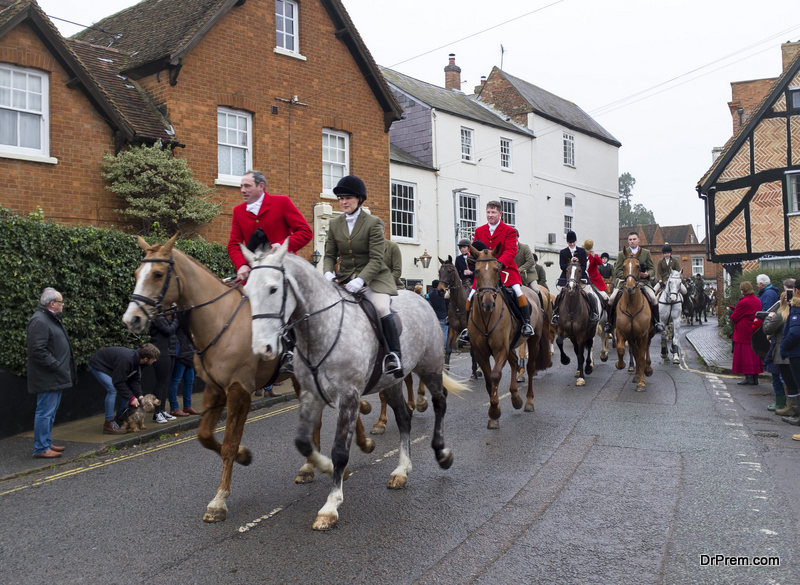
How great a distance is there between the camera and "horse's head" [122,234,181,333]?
552 cm

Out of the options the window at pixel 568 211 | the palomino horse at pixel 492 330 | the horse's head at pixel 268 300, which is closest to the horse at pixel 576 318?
the palomino horse at pixel 492 330

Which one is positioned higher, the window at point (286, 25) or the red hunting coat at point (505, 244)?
the window at point (286, 25)

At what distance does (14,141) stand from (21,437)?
7.81 meters

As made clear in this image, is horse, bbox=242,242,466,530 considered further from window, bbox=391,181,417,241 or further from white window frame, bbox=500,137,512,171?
white window frame, bbox=500,137,512,171

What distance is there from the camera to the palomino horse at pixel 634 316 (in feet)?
41.4

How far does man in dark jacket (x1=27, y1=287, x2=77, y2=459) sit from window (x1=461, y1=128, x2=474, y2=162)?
78.6 ft

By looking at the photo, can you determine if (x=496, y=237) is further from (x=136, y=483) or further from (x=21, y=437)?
(x=21, y=437)

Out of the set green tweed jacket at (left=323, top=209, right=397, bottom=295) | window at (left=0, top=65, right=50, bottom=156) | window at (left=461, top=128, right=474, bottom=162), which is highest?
window at (left=461, top=128, right=474, bottom=162)

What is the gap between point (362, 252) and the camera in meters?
6.39

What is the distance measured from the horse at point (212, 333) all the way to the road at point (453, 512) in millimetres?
680

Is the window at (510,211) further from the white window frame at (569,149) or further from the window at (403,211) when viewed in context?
the window at (403,211)

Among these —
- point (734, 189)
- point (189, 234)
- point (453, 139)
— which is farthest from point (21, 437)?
point (734, 189)

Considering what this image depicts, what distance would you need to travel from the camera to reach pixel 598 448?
7.59 metres

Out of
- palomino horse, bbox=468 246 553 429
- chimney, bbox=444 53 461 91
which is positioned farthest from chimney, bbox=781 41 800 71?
palomino horse, bbox=468 246 553 429
